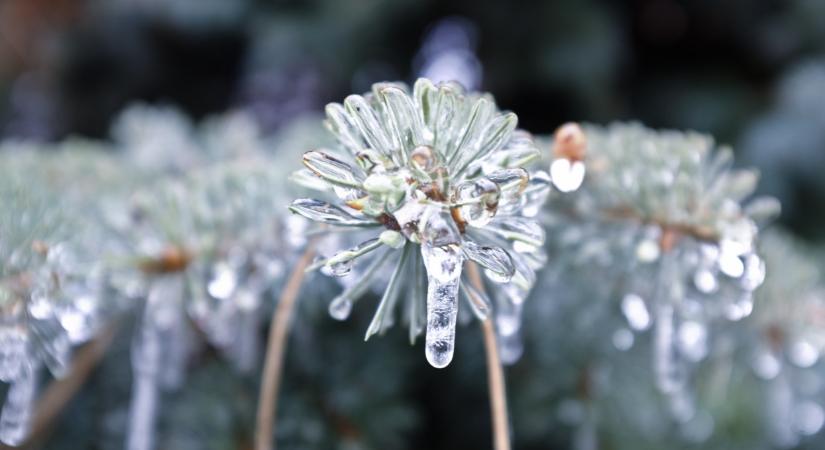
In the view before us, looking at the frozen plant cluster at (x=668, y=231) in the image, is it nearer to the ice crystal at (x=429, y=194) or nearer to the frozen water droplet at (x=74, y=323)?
the ice crystal at (x=429, y=194)

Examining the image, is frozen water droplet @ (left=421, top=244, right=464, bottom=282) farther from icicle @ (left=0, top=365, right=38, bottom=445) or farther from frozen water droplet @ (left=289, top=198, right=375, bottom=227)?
icicle @ (left=0, top=365, right=38, bottom=445)

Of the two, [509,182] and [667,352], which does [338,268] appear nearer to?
[509,182]

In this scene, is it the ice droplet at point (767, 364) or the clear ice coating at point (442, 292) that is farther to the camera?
the ice droplet at point (767, 364)

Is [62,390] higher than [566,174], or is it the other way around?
[566,174]

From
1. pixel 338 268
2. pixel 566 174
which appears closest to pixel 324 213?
pixel 338 268

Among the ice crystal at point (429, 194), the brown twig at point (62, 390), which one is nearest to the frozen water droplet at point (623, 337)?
the ice crystal at point (429, 194)

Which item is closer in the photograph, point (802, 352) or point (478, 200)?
point (478, 200)
